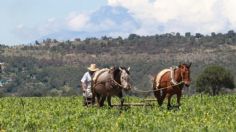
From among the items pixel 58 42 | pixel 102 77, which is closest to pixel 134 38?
pixel 58 42

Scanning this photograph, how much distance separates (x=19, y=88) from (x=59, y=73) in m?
15.7

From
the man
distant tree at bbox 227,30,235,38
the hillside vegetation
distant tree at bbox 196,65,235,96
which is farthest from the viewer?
distant tree at bbox 227,30,235,38

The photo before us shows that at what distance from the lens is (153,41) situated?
16862 centimetres

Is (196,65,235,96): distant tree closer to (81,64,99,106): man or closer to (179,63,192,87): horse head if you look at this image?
(81,64,99,106): man

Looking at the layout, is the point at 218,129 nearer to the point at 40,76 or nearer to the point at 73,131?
the point at 73,131

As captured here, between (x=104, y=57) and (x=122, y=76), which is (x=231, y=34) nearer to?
(x=104, y=57)

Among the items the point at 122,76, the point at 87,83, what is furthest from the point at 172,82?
the point at 87,83

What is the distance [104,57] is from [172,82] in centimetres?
12907

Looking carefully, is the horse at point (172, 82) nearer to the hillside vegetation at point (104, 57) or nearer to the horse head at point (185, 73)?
the horse head at point (185, 73)

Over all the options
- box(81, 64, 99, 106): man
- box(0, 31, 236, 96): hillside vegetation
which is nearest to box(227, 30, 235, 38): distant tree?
box(0, 31, 236, 96): hillside vegetation

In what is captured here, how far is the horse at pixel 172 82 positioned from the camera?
2020 cm

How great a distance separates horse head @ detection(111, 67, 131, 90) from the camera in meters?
20.0

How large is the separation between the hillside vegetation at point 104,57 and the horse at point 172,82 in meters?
91.2

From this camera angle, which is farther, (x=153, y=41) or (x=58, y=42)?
(x=58, y=42)
